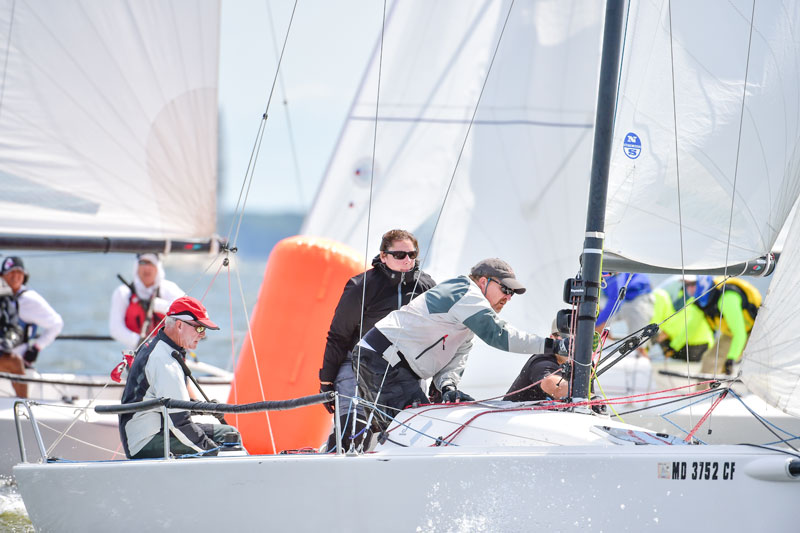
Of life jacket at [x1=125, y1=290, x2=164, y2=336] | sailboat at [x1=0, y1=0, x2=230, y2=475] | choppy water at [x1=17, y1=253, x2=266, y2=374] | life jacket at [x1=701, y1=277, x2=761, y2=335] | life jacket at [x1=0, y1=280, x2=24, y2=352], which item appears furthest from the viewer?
choppy water at [x1=17, y1=253, x2=266, y2=374]

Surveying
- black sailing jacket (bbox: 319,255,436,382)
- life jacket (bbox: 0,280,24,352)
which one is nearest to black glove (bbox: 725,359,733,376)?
black sailing jacket (bbox: 319,255,436,382)

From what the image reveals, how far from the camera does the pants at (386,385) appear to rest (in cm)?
430

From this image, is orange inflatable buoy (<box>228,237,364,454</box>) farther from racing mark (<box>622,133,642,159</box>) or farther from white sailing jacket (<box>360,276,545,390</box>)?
racing mark (<box>622,133,642,159</box>)

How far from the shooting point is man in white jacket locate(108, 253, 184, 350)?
7.53 metres

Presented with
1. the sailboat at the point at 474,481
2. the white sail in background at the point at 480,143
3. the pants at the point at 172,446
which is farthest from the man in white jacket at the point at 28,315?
the sailboat at the point at 474,481

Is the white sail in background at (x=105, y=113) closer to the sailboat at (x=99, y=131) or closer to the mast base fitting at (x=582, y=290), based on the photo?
the sailboat at (x=99, y=131)

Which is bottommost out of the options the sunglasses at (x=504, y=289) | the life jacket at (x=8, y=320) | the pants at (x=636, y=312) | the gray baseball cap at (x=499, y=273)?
the life jacket at (x=8, y=320)

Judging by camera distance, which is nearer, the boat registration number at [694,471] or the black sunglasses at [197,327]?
the boat registration number at [694,471]

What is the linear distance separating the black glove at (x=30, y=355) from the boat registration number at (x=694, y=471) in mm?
5237

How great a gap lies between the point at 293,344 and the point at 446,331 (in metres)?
1.92

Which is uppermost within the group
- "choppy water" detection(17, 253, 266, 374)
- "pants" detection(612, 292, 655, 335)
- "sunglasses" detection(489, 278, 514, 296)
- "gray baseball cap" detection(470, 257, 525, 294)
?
"gray baseball cap" detection(470, 257, 525, 294)

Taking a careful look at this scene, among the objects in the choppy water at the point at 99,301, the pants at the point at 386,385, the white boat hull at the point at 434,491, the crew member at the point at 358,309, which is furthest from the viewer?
the choppy water at the point at 99,301

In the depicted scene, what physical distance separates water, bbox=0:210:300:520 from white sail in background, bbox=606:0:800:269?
6.01 ft

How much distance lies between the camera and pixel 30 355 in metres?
7.50
